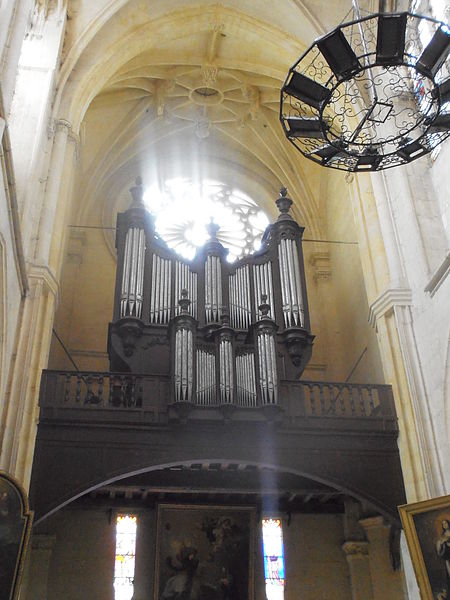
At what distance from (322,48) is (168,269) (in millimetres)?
6535

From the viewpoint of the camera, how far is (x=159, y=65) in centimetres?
1544

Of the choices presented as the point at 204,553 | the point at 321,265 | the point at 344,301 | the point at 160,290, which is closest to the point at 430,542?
the point at 204,553

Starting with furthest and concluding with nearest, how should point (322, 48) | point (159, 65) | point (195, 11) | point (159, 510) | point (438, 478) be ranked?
point (159, 65), point (195, 11), point (159, 510), point (438, 478), point (322, 48)

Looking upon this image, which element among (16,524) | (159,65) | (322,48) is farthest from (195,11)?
(16,524)

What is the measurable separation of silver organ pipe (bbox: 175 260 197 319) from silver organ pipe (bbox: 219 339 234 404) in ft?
5.06

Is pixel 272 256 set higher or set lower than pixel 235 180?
lower

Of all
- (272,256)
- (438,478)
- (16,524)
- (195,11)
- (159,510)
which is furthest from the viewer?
(195,11)

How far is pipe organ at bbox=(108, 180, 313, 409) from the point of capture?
33.8 feet

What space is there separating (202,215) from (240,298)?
16.7 feet

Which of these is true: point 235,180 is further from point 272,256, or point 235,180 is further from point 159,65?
point 272,256

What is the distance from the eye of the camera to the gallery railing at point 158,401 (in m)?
9.88

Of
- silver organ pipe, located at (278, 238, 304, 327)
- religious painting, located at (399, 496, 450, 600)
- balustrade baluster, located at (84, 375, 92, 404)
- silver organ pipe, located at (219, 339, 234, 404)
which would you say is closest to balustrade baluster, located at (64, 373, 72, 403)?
balustrade baluster, located at (84, 375, 92, 404)

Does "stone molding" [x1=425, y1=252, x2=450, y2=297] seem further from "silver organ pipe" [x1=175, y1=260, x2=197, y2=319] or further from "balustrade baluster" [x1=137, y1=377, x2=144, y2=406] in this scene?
"balustrade baluster" [x1=137, y1=377, x2=144, y2=406]

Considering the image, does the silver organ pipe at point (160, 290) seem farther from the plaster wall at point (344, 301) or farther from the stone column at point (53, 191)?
the plaster wall at point (344, 301)
